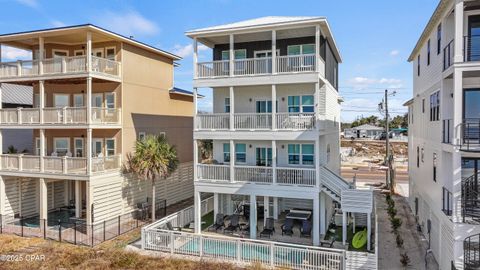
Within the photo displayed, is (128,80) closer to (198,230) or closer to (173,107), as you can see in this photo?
(173,107)

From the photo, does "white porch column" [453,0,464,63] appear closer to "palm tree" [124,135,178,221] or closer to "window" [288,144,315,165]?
"window" [288,144,315,165]

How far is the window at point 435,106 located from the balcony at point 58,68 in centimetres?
1738

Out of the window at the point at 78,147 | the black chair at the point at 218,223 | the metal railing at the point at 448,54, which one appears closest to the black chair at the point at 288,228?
the black chair at the point at 218,223

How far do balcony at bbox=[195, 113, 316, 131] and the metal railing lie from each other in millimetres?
5878

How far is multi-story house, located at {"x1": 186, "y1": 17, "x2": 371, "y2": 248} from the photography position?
1669 centimetres

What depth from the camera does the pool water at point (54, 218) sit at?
800 inches

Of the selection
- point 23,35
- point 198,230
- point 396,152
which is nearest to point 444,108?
point 198,230

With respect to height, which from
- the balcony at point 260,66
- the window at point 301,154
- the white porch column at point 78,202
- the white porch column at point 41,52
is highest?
the white porch column at point 41,52

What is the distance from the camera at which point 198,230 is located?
18.1 metres

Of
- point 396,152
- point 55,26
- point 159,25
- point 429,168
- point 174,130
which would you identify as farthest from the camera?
point 396,152

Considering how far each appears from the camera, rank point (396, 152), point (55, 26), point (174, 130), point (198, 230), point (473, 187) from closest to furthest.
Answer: point (473, 187) → point (198, 230) → point (55, 26) → point (174, 130) → point (396, 152)

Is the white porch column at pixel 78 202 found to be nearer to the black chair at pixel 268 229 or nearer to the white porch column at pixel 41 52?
the white porch column at pixel 41 52

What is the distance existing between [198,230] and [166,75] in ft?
40.9

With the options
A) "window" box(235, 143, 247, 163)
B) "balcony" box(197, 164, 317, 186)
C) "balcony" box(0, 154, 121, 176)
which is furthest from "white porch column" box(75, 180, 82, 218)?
"window" box(235, 143, 247, 163)
